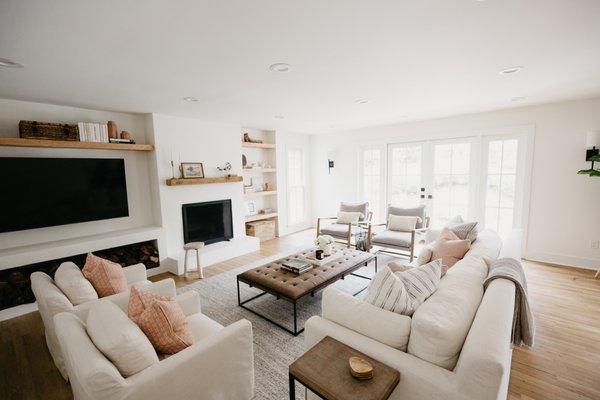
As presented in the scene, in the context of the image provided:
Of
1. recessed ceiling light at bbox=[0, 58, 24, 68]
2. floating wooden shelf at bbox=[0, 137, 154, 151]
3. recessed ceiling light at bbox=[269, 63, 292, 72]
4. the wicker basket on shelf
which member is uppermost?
recessed ceiling light at bbox=[269, 63, 292, 72]

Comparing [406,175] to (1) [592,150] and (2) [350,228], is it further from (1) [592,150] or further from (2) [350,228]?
(1) [592,150]

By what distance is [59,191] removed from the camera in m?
3.41

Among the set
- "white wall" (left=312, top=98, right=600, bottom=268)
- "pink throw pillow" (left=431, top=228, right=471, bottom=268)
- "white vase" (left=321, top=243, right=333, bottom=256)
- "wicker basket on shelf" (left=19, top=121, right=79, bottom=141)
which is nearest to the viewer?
"pink throw pillow" (left=431, top=228, right=471, bottom=268)

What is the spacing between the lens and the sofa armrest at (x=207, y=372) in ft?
4.36

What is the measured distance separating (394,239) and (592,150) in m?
2.84

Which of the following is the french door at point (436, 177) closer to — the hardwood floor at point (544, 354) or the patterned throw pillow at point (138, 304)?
the hardwood floor at point (544, 354)

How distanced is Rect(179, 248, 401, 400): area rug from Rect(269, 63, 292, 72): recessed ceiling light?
7.88ft

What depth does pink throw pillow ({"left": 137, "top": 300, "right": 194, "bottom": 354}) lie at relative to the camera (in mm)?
1584

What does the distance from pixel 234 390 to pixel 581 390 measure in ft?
7.73

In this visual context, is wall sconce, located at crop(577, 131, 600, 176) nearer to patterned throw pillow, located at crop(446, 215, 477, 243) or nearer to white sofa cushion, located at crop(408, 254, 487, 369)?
patterned throw pillow, located at crop(446, 215, 477, 243)

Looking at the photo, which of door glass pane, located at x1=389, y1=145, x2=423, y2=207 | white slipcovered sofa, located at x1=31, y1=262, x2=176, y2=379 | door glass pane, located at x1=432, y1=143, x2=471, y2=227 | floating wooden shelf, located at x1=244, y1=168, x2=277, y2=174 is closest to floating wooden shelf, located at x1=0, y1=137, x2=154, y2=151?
white slipcovered sofa, located at x1=31, y1=262, x2=176, y2=379

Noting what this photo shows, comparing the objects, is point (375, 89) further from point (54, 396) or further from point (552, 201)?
point (54, 396)

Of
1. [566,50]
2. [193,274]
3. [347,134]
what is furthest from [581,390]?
[347,134]

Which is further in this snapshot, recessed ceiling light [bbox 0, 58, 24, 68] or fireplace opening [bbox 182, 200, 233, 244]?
fireplace opening [bbox 182, 200, 233, 244]
